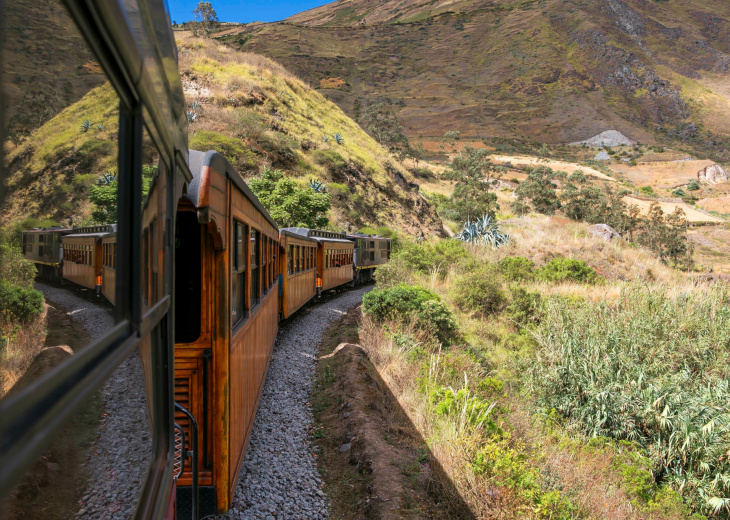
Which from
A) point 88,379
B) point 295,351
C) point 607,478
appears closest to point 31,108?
point 88,379

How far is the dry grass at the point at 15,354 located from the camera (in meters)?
0.65

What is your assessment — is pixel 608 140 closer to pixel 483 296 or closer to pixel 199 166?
pixel 483 296

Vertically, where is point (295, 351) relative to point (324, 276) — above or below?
below

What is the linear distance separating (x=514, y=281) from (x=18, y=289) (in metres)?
16.6

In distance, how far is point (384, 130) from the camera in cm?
6775

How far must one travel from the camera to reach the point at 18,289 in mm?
759

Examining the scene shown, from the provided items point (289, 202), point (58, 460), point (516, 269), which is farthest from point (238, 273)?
point (289, 202)

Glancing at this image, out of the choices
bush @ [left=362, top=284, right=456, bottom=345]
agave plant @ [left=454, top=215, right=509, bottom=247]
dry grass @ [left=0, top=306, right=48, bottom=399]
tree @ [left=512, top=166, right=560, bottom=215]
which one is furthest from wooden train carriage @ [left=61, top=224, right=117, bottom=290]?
tree @ [left=512, top=166, right=560, bottom=215]

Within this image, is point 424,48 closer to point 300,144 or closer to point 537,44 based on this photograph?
point 537,44

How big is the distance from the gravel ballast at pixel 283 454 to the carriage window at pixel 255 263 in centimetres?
170

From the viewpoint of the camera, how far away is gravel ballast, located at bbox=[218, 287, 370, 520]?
4586 millimetres

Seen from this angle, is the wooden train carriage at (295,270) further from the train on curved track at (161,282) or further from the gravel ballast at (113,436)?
the gravel ballast at (113,436)

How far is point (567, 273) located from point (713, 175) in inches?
3154

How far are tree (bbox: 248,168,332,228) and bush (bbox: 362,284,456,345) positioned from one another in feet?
45.7
